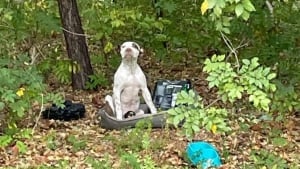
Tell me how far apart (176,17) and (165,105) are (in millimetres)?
1603

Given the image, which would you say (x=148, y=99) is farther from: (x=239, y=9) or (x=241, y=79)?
(x=239, y=9)

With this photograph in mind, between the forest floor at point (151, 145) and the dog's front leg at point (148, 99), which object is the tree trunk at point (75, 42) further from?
the dog's front leg at point (148, 99)

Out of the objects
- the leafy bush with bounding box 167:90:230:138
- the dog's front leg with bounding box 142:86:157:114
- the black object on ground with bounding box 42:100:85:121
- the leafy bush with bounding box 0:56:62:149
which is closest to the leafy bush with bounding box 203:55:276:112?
the leafy bush with bounding box 167:90:230:138

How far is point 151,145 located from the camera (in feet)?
18.1

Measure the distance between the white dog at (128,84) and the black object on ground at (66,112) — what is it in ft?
1.34

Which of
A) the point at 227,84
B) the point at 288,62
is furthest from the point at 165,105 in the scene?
the point at 227,84

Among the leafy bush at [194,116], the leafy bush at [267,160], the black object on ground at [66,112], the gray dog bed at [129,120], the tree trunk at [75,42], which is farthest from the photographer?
the tree trunk at [75,42]

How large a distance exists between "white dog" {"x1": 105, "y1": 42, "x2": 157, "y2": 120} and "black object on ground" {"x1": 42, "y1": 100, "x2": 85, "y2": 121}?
408 millimetres

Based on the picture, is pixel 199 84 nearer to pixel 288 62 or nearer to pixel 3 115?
pixel 288 62

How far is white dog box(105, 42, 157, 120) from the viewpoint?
625 cm

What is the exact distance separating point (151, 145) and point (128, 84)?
3.12ft

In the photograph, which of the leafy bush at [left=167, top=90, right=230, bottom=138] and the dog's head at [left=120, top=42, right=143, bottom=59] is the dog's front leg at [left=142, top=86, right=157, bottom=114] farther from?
the leafy bush at [left=167, top=90, right=230, bottom=138]

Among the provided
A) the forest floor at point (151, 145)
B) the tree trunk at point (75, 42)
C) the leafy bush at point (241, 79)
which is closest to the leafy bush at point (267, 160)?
the forest floor at point (151, 145)

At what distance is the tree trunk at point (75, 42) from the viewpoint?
7457 mm
